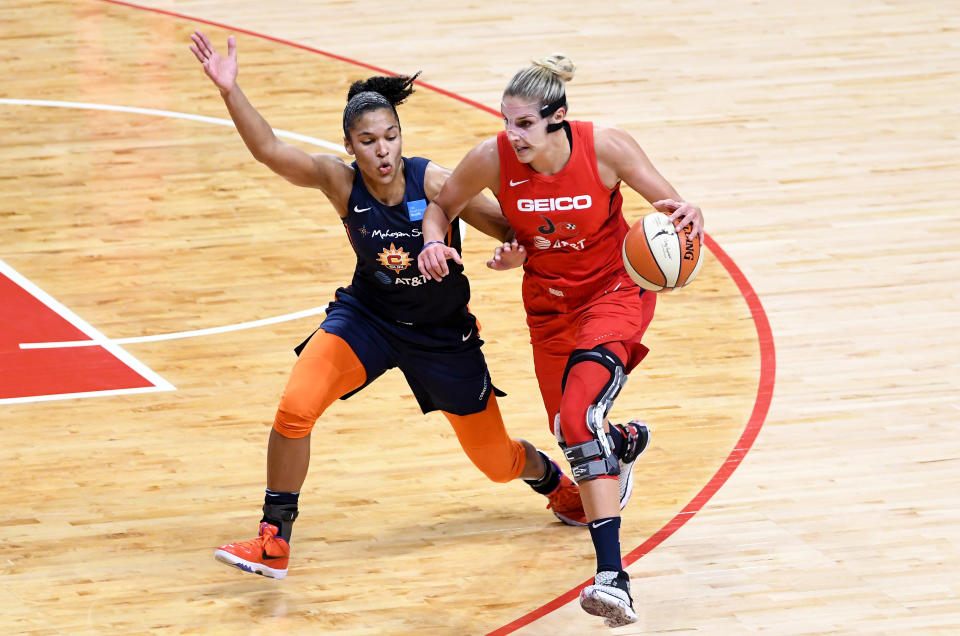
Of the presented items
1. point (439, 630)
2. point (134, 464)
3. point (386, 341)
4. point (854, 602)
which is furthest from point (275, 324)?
point (854, 602)

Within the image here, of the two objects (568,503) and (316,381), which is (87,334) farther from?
(568,503)

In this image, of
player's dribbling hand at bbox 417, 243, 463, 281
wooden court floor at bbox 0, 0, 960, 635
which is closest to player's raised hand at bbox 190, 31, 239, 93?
player's dribbling hand at bbox 417, 243, 463, 281

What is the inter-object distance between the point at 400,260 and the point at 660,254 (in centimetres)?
102

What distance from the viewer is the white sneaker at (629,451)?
6434mm

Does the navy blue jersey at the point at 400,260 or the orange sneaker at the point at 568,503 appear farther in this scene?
the orange sneaker at the point at 568,503

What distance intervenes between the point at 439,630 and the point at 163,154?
5.99 m

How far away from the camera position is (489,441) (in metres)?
6.18

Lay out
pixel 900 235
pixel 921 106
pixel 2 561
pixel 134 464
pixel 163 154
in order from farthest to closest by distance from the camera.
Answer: pixel 921 106 → pixel 163 154 → pixel 900 235 → pixel 134 464 → pixel 2 561

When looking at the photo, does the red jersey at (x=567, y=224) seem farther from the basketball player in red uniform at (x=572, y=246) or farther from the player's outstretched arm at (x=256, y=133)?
the player's outstretched arm at (x=256, y=133)

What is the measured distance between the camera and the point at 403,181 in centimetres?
598

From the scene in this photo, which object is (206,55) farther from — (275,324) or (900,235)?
(900,235)

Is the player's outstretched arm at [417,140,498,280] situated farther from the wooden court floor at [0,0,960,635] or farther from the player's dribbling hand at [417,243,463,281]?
the wooden court floor at [0,0,960,635]

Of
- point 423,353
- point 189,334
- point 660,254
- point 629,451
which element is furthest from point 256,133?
point 189,334

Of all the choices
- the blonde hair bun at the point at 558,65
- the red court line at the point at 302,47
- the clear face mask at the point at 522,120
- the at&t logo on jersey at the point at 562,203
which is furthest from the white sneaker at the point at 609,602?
the red court line at the point at 302,47
